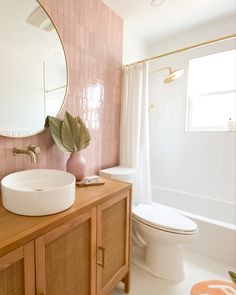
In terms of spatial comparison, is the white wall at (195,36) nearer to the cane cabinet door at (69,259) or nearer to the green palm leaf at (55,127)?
the green palm leaf at (55,127)

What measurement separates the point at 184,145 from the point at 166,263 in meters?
1.41

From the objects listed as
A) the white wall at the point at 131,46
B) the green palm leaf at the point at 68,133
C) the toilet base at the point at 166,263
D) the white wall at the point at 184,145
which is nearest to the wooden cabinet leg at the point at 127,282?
the toilet base at the point at 166,263

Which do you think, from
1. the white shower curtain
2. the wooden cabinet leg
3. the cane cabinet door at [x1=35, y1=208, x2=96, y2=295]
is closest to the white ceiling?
the white shower curtain

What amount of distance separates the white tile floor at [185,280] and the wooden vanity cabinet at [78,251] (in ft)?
0.43

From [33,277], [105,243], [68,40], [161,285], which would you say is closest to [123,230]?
[105,243]

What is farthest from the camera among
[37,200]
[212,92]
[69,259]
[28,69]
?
[212,92]

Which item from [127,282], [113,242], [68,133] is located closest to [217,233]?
[127,282]

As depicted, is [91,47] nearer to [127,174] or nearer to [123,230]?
[127,174]

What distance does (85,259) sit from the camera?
96cm

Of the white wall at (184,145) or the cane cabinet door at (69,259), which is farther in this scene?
the white wall at (184,145)

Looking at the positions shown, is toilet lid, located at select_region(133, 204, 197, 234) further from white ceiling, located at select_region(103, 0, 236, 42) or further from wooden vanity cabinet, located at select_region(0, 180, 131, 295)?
white ceiling, located at select_region(103, 0, 236, 42)

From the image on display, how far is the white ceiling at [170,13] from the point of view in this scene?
1.64m

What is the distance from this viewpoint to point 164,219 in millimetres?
1449

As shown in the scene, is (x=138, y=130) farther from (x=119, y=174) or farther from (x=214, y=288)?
(x=214, y=288)
